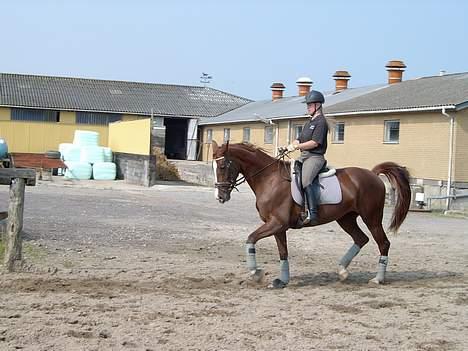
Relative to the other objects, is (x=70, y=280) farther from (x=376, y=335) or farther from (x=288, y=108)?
(x=288, y=108)

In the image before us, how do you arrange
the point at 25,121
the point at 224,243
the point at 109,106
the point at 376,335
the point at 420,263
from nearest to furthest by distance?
1. the point at 376,335
2. the point at 420,263
3. the point at 224,243
4. the point at 25,121
5. the point at 109,106

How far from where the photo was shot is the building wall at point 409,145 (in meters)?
23.3

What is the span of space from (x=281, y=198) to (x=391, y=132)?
18.6 metres

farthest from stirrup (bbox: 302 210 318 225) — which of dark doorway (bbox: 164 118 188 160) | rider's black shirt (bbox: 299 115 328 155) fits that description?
dark doorway (bbox: 164 118 188 160)

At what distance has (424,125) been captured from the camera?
80.2 feet

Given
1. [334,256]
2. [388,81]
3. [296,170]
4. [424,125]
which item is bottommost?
[334,256]

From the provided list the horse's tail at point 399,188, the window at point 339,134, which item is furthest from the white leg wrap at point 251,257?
the window at point 339,134

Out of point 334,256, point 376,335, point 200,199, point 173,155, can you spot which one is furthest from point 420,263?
point 173,155

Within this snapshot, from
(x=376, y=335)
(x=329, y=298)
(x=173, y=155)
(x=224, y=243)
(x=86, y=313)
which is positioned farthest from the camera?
(x=173, y=155)

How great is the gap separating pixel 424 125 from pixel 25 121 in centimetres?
2572

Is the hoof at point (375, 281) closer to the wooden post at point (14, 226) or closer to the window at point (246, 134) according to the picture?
the wooden post at point (14, 226)

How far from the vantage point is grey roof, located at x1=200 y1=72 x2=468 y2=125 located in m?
24.3

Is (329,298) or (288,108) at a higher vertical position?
(288,108)

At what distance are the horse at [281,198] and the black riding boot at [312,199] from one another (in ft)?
0.40
